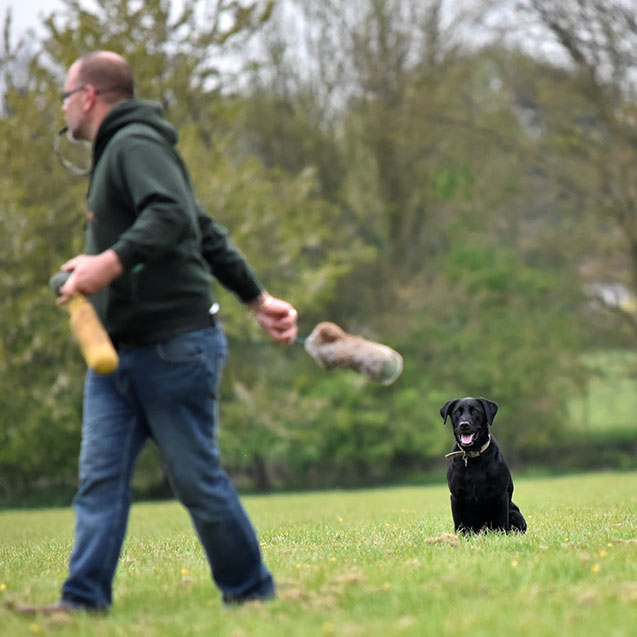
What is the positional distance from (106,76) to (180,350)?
127cm

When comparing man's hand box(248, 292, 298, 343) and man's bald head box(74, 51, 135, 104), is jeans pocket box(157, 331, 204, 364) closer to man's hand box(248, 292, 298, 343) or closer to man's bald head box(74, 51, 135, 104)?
man's hand box(248, 292, 298, 343)

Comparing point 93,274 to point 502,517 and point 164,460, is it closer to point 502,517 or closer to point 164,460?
point 164,460

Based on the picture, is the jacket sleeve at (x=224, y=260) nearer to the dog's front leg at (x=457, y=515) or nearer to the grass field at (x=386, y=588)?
the grass field at (x=386, y=588)

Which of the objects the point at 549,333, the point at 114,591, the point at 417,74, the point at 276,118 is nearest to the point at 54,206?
the point at 276,118

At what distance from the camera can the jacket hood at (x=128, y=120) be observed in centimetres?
470

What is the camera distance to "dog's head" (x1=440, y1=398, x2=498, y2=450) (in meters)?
7.66

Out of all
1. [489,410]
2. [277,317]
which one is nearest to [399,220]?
[489,410]

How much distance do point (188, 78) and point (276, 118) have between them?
619 centimetres

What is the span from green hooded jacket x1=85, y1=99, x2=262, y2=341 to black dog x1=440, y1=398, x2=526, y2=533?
129 inches

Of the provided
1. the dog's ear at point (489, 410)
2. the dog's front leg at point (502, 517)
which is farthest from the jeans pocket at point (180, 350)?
the dog's ear at point (489, 410)

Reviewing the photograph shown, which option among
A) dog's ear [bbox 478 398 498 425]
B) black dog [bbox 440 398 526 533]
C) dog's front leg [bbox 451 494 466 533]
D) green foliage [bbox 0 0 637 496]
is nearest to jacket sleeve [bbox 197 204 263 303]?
black dog [bbox 440 398 526 533]

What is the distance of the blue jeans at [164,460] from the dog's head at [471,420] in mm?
3187

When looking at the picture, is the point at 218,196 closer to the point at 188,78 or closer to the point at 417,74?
the point at 188,78

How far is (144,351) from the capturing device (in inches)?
180
